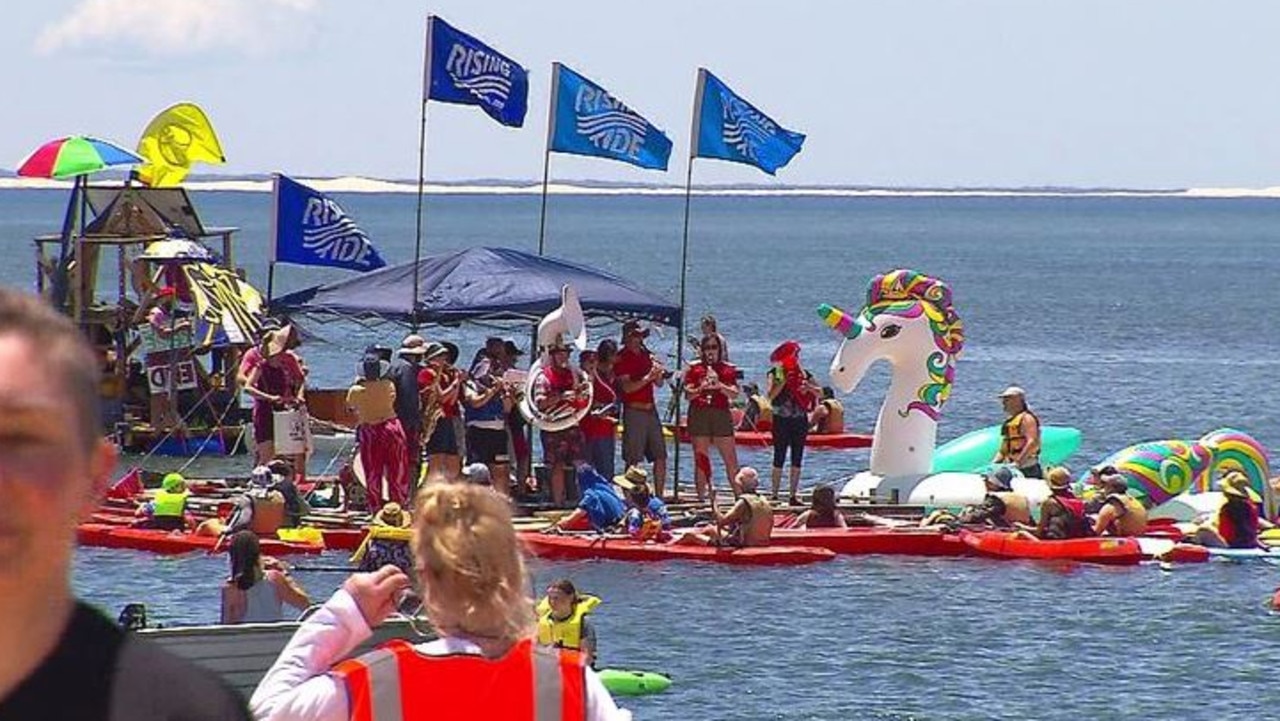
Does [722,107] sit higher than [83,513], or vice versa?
[722,107]

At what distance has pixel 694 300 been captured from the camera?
90.9m

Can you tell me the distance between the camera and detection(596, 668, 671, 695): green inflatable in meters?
16.4

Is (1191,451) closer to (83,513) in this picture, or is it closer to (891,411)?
(891,411)

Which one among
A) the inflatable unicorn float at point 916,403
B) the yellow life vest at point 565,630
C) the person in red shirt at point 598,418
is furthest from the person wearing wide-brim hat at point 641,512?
the yellow life vest at point 565,630

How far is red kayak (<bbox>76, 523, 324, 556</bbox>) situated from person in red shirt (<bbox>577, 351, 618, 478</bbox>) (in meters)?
2.72

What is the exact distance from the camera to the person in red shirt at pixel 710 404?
22.3 meters

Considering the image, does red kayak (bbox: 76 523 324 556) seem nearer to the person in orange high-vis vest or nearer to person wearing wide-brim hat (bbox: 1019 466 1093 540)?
person wearing wide-brim hat (bbox: 1019 466 1093 540)

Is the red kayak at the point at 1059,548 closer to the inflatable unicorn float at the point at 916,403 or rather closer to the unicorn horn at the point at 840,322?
the inflatable unicorn float at the point at 916,403

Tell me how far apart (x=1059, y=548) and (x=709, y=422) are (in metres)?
3.10

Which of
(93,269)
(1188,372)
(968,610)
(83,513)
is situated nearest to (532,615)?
(83,513)

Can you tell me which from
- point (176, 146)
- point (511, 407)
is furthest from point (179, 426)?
point (511, 407)

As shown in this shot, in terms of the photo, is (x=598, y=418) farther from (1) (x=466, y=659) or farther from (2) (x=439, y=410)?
(1) (x=466, y=659)

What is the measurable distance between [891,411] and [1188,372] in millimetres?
32254

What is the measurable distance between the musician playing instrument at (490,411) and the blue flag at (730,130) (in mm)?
4196
